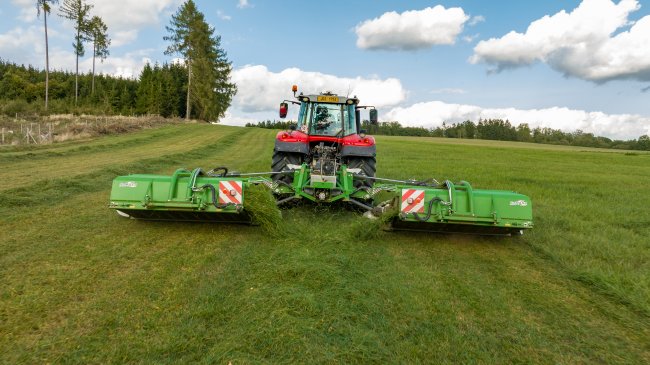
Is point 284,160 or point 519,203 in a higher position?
point 284,160

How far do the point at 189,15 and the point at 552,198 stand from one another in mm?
44410

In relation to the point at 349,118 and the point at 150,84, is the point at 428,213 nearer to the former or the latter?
the point at 349,118

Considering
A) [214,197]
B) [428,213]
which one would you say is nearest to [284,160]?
[214,197]

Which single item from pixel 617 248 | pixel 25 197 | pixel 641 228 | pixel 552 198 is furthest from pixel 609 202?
pixel 25 197

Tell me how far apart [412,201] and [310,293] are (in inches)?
90.7

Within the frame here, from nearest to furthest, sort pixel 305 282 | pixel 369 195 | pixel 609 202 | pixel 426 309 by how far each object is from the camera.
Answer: pixel 426 309, pixel 305 282, pixel 369 195, pixel 609 202

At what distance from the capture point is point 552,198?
29.5ft

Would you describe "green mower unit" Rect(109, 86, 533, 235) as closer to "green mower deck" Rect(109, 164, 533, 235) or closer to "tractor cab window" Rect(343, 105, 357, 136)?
"green mower deck" Rect(109, 164, 533, 235)

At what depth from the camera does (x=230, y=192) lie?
5133mm

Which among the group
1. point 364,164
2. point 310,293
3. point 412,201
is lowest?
point 310,293

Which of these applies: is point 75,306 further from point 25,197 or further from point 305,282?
point 25,197

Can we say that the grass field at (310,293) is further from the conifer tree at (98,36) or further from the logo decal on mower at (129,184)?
the conifer tree at (98,36)

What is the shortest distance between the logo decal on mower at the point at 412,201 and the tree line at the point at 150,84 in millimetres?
39453

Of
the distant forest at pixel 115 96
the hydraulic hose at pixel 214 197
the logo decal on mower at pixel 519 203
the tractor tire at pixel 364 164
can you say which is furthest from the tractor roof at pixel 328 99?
the distant forest at pixel 115 96
